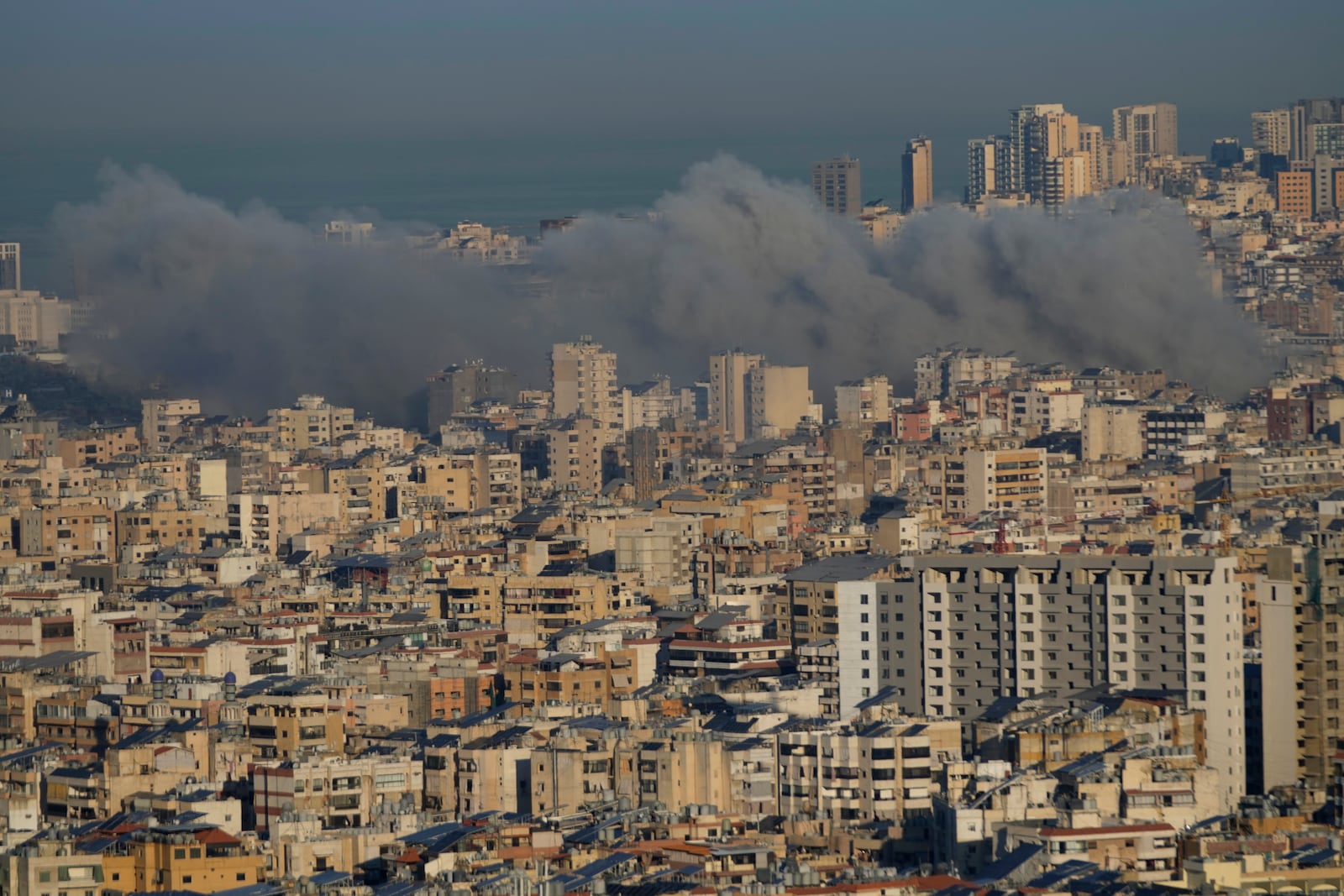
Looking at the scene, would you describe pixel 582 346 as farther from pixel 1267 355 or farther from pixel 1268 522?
pixel 1268 522

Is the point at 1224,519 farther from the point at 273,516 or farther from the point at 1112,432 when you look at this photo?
the point at 1112,432

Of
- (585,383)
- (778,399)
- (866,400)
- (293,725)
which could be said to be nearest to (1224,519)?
(293,725)

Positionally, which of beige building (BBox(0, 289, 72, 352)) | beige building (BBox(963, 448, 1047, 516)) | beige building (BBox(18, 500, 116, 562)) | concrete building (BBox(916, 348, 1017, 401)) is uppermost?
beige building (BBox(0, 289, 72, 352))

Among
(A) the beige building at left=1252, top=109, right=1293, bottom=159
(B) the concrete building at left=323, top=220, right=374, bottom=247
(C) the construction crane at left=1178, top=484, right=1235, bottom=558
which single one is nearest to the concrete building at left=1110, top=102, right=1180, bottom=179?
(A) the beige building at left=1252, top=109, right=1293, bottom=159

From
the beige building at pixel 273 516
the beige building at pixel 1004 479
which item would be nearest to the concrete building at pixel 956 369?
the beige building at pixel 1004 479

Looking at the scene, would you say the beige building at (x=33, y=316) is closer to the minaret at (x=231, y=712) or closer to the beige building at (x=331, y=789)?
the minaret at (x=231, y=712)

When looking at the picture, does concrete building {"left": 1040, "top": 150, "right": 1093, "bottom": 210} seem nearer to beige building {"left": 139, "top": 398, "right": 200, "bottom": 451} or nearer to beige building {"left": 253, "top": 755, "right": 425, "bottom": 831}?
beige building {"left": 139, "top": 398, "right": 200, "bottom": 451}
